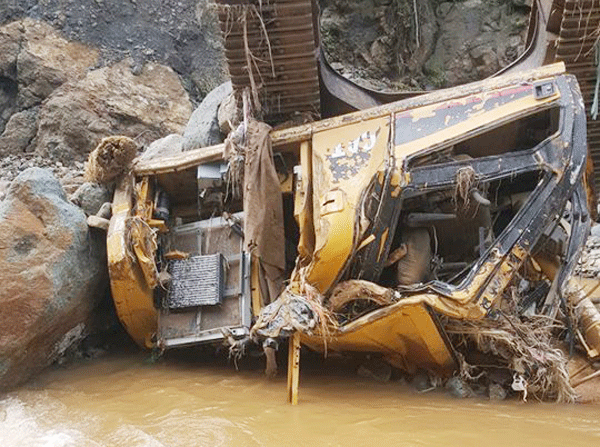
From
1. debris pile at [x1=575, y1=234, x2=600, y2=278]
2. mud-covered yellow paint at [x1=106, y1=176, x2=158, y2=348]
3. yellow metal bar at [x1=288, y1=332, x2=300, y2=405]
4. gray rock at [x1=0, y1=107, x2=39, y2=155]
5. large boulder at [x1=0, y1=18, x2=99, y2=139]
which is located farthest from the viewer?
large boulder at [x1=0, y1=18, x2=99, y2=139]

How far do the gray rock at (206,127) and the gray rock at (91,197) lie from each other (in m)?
0.90

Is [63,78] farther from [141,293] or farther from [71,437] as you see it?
[71,437]

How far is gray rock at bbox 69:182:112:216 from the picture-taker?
5.88m

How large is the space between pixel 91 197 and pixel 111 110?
18.7 ft

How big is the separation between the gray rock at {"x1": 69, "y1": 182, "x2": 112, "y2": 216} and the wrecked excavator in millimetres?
239

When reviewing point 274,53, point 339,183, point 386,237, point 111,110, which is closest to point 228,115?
point 274,53

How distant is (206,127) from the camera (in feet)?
20.5

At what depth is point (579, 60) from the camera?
5516 mm

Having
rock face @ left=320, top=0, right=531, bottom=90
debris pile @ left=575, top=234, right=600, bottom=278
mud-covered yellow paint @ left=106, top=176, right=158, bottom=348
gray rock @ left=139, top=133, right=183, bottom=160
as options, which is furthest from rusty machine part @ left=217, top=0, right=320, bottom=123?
rock face @ left=320, top=0, right=531, bottom=90

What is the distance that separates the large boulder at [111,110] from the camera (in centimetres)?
1083

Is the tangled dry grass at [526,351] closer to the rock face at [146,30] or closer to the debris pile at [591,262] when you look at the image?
the debris pile at [591,262]

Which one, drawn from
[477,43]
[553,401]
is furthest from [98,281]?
[477,43]

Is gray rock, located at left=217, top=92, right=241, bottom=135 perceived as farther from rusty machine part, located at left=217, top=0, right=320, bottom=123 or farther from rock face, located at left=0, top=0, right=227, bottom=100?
rock face, located at left=0, top=0, right=227, bottom=100

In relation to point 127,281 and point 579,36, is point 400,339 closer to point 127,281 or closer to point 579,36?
point 127,281
